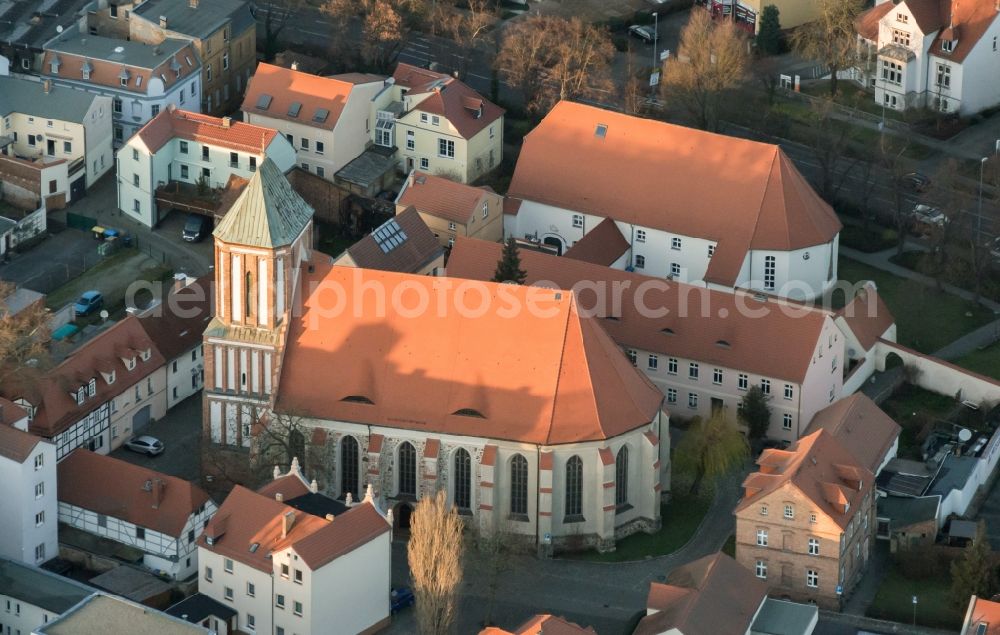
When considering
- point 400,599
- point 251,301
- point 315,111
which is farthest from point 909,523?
point 315,111

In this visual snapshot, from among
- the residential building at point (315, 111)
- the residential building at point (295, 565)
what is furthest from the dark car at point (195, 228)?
the residential building at point (295, 565)

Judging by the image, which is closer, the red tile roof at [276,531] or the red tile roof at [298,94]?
the red tile roof at [276,531]

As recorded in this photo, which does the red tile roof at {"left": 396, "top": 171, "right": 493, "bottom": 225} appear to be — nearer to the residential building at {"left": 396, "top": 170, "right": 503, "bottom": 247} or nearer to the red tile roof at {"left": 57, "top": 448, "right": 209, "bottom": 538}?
the residential building at {"left": 396, "top": 170, "right": 503, "bottom": 247}

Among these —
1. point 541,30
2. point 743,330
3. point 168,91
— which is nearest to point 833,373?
point 743,330

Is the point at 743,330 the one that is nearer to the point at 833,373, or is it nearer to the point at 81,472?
the point at 833,373

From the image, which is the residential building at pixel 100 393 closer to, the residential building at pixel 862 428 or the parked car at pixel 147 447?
the parked car at pixel 147 447

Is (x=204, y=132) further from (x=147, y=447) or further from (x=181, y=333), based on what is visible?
(x=147, y=447)

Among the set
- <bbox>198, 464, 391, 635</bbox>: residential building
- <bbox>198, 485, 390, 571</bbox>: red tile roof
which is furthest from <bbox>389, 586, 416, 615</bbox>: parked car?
<bbox>198, 485, 390, 571</bbox>: red tile roof
